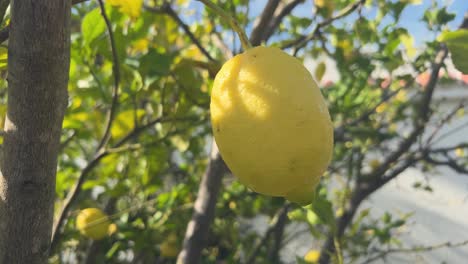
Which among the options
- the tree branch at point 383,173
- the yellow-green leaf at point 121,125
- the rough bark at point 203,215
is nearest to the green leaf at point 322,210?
the rough bark at point 203,215

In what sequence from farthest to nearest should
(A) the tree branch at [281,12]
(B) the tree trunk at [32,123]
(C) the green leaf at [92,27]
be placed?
(A) the tree branch at [281,12] → (C) the green leaf at [92,27] → (B) the tree trunk at [32,123]

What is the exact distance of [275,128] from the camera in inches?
14.9

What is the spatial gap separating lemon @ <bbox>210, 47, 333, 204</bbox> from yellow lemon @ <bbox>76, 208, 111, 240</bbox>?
686 millimetres

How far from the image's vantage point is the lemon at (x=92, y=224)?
1.00 meters

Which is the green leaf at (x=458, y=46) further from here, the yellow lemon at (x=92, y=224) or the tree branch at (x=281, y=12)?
the yellow lemon at (x=92, y=224)

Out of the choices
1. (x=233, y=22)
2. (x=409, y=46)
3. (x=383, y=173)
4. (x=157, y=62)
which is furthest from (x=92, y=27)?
(x=409, y=46)

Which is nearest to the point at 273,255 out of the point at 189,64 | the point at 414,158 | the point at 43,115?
the point at 414,158

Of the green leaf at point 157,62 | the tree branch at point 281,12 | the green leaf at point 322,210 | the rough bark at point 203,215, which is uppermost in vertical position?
the green leaf at point 157,62

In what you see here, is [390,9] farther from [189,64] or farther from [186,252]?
[186,252]

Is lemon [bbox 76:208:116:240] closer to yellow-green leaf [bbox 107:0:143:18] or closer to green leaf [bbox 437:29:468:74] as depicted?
yellow-green leaf [bbox 107:0:143:18]

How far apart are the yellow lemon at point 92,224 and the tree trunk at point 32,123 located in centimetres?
61

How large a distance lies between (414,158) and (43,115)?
1.18 metres

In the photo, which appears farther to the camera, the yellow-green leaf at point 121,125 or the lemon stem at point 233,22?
the yellow-green leaf at point 121,125

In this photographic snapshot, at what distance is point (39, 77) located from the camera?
1.17 feet
